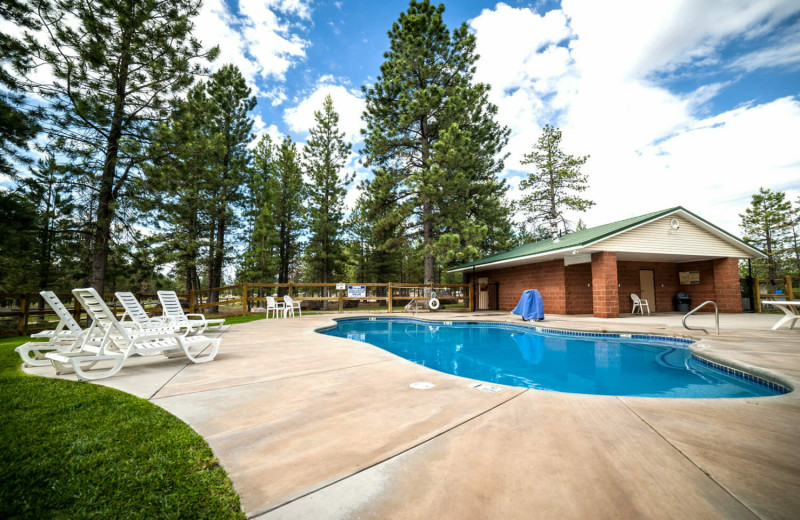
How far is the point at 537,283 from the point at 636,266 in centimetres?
406

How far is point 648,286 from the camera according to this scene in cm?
1334

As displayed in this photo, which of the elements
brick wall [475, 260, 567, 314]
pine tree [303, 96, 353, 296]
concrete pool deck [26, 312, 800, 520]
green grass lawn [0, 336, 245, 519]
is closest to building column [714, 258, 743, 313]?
brick wall [475, 260, 567, 314]

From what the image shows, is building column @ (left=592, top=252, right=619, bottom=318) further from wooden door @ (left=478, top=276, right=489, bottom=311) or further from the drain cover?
the drain cover

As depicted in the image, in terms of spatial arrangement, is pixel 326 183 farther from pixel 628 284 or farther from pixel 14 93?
pixel 628 284

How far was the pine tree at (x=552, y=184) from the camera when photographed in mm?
21250

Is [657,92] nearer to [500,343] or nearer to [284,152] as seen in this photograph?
[500,343]

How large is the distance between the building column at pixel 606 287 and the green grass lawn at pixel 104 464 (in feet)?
37.3

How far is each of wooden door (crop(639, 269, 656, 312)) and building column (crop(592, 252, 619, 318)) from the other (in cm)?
444

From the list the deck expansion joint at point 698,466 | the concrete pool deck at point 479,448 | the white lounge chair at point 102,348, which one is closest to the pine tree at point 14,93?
the white lounge chair at point 102,348

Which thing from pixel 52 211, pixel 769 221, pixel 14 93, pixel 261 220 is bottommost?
pixel 52 211

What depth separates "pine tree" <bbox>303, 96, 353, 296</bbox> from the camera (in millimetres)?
21016

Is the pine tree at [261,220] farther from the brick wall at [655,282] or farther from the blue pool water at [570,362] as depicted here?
the brick wall at [655,282]

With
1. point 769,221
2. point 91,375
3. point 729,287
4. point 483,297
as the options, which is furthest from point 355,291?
point 769,221

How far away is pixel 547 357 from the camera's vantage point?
18.8ft
